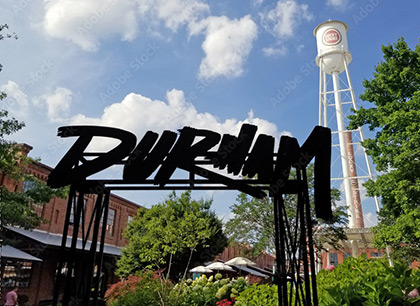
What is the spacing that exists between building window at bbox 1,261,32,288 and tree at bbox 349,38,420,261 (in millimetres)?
18458

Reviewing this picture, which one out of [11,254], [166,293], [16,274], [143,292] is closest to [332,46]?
[166,293]

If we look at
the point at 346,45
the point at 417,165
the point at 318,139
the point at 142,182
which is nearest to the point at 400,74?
the point at 417,165

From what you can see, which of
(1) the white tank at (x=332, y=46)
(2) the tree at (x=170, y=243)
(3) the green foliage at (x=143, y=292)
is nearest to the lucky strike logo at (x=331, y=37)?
(1) the white tank at (x=332, y=46)

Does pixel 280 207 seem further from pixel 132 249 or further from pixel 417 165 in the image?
pixel 132 249

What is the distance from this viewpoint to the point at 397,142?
16.2m

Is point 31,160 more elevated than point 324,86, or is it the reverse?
point 324,86

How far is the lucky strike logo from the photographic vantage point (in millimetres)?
35562

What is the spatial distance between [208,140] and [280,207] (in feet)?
4.93

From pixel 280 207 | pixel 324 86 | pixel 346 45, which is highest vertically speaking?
pixel 346 45

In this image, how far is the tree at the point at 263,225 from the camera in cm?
2486

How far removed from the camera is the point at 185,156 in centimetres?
514

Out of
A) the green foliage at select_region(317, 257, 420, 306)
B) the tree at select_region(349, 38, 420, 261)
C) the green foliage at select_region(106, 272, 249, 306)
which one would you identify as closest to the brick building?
the green foliage at select_region(106, 272, 249, 306)

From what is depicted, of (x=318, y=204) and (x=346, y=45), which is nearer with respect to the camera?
(x=318, y=204)

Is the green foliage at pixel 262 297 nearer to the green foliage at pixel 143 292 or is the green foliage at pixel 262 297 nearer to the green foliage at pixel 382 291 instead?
the green foliage at pixel 382 291
